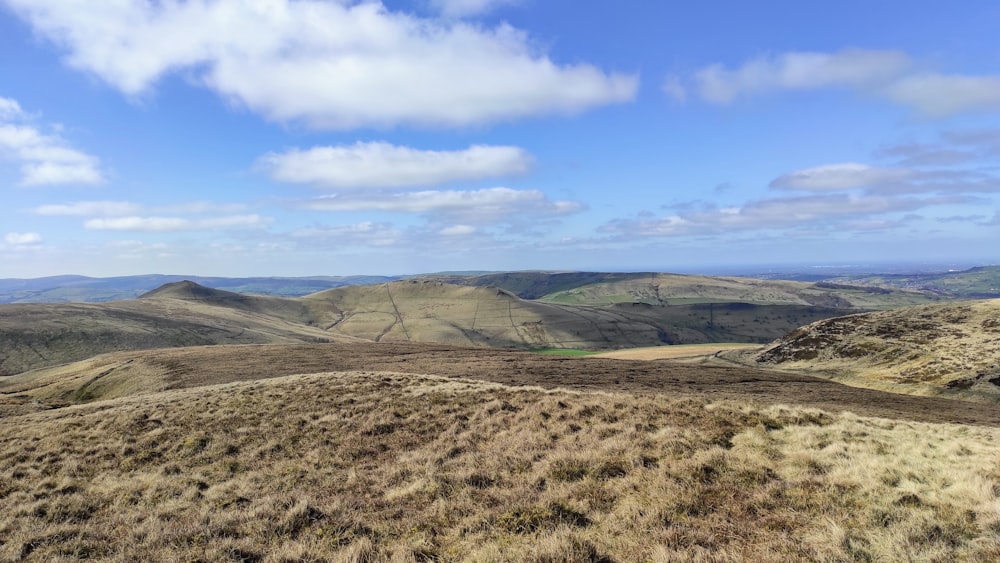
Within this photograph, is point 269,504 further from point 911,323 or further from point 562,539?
point 911,323

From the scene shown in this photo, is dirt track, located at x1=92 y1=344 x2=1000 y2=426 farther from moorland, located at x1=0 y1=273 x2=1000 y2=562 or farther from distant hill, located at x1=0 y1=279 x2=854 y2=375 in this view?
distant hill, located at x1=0 y1=279 x2=854 y2=375

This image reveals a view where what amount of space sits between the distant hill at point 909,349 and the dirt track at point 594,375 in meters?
9.77

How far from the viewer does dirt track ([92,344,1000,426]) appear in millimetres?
33000

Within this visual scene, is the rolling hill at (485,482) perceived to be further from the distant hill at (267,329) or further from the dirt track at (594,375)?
the distant hill at (267,329)

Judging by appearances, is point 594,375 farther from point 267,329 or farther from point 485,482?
A: point 267,329

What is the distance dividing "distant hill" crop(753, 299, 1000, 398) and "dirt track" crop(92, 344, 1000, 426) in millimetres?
9774

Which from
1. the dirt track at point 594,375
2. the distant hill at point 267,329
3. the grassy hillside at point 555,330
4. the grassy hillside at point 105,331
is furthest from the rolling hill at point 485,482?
the grassy hillside at point 555,330

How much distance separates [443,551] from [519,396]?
47.2 feet

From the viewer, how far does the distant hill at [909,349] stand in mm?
47531

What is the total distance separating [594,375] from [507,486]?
33.1m

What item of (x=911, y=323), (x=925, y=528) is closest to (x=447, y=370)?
(x=925, y=528)

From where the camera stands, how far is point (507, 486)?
11930 millimetres

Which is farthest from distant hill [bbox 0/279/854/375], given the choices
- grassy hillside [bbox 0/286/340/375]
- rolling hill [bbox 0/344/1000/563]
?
rolling hill [bbox 0/344/1000/563]

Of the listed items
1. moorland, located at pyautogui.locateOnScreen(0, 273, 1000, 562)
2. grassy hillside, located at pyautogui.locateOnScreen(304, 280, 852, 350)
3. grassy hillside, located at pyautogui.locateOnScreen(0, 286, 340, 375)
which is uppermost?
moorland, located at pyautogui.locateOnScreen(0, 273, 1000, 562)
